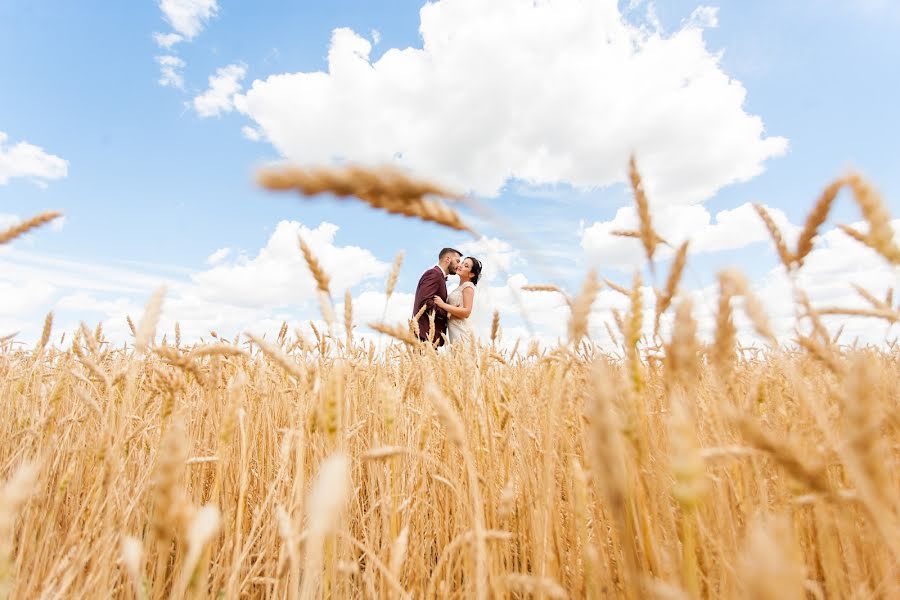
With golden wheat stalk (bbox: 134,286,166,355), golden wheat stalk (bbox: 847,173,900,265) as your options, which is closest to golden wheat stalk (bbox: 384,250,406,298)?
golden wheat stalk (bbox: 134,286,166,355)

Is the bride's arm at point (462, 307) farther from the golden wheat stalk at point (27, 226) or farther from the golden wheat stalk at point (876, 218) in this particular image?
the golden wheat stalk at point (876, 218)

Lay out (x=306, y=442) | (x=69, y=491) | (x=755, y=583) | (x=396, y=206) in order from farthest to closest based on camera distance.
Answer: (x=69, y=491) → (x=306, y=442) → (x=396, y=206) → (x=755, y=583)

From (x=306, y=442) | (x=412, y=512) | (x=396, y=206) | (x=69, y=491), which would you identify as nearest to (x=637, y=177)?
(x=396, y=206)

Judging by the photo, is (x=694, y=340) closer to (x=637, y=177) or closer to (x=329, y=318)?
(x=637, y=177)

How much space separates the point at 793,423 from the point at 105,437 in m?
1.66

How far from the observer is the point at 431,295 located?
696 cm

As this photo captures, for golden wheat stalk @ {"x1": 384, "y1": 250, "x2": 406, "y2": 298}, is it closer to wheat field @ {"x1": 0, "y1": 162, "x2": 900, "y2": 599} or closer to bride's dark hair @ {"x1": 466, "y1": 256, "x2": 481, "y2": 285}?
wheat field @ {"x1": 0, "y1": 162, "x2": 900, "y2": 599}

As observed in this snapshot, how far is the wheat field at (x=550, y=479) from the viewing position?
1.90 feet

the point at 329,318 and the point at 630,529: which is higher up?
the point at 329,318

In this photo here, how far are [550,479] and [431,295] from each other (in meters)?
5.94

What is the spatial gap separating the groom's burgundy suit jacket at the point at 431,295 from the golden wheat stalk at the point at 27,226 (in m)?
5.66

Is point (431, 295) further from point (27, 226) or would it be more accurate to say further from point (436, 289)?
point (27, 226)

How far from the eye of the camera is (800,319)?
1.08 m

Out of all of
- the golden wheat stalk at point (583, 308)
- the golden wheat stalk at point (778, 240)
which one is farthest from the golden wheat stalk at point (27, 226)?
the golden wheat stalk at point (778, 240)
